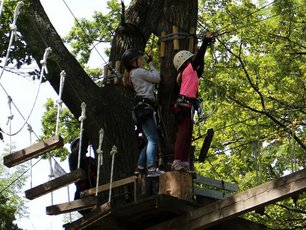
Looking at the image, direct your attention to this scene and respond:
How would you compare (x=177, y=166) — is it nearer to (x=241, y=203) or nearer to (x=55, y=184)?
(x=241, y=203)

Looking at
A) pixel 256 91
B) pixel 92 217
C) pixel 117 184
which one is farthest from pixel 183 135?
pixel 256 91

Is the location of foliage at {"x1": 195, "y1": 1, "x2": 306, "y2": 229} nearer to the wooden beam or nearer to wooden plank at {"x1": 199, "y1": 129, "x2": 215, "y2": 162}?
wooden plank at {"x1": 199, "y1": 129, "x2": 215, "y2": 162}

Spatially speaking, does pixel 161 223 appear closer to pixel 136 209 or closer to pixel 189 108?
pixel 136 209

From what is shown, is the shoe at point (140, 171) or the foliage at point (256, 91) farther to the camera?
the foliage at point (256, 91)

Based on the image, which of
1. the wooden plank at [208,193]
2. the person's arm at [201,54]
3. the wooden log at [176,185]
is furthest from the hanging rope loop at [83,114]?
the wooden plank at [208,193]

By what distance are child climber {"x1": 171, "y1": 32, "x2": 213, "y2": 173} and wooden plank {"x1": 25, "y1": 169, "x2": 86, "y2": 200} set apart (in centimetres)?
80

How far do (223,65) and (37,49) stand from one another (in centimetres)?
615

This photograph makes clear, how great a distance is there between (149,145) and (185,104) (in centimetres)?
48

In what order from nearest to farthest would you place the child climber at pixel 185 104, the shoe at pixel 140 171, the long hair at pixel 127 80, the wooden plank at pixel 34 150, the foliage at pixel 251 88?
the wooden plank at pixel 34 150, the child climber at pixel 185 104, the shoe at pixel 140 171, the long hair at pixel 127 80, the foliage at pixel 251 88

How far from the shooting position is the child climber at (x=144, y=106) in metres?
5.91

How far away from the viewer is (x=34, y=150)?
5227mm

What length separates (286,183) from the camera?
5.01 meters

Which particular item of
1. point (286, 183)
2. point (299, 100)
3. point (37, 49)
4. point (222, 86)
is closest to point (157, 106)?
point (37, 49)

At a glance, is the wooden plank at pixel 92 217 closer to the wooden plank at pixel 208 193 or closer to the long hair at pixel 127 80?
the wooden plank at pixel 208 193
